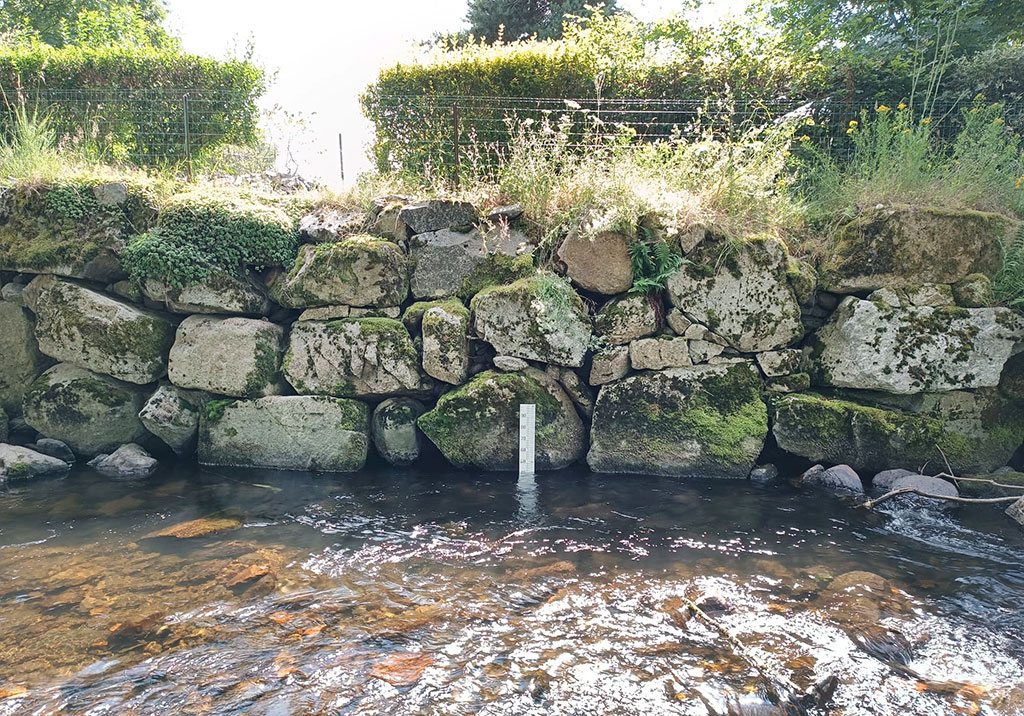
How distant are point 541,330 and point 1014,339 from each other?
412cm

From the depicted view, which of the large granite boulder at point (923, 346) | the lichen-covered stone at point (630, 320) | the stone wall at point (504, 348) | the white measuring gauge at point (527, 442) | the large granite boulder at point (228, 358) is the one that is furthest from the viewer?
the large granite boulder at point (228, 358)

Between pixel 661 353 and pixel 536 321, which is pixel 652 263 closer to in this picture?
pixel 661 353

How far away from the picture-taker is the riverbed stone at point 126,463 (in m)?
5.99

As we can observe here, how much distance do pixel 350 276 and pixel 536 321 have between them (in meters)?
1.92

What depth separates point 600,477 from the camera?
5.92 meters

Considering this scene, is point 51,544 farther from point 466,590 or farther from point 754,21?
point 754,21

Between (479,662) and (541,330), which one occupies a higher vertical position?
(541,330)

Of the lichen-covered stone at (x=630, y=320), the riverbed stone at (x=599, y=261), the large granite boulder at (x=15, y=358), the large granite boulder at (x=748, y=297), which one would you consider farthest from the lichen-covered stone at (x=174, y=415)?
the large granite boulder at (x=748, y=297)

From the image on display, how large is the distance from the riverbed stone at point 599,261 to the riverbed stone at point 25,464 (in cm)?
525

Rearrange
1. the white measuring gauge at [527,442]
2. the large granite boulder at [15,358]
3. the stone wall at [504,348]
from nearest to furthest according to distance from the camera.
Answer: the stone wall at [504,348], the white measuring gauge at [527,442], the large granite boulder at [15,358]

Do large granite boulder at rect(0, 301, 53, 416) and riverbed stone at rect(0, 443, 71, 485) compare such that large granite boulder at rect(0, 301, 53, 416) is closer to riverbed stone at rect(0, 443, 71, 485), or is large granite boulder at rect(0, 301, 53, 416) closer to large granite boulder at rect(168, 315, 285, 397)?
riverbed stone at rect(0, 443, 71, 485)

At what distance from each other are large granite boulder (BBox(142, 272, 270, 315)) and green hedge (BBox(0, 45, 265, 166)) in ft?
9.11

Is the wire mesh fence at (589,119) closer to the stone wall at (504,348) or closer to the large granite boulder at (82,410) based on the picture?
the stone wall at (504,348)

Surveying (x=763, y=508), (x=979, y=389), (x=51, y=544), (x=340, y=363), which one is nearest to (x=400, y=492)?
(x=340, y=363)
